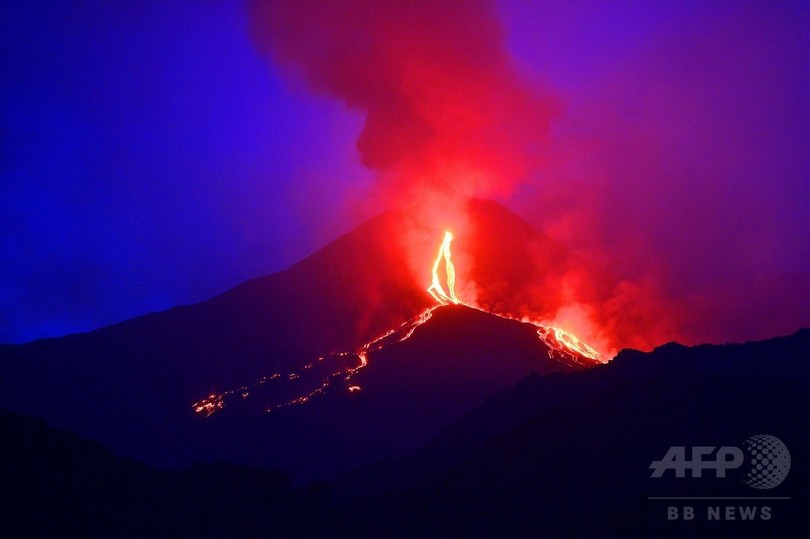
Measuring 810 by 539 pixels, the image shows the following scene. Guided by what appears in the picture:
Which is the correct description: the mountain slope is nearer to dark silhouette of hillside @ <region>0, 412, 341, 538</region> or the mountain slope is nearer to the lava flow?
dark silhouette of hillside @ <region>0, 412, 341, 538</region>

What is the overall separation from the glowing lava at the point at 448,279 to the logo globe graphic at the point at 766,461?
94.2ft

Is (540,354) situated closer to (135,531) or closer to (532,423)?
(532,423)

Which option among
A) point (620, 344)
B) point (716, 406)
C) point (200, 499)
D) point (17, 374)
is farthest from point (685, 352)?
point (17, 374)

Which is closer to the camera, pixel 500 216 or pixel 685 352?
pixel 685 352

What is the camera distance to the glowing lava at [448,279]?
47.9m

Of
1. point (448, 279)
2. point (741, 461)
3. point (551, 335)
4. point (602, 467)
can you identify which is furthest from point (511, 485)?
point (448, 279)

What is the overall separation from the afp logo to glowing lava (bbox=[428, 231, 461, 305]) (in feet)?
92.6

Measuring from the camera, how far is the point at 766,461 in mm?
17016

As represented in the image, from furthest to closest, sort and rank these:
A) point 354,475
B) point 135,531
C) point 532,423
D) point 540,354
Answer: point 540,354, point 354,475, point 532,423, point 135,531

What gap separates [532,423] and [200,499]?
10172 mm

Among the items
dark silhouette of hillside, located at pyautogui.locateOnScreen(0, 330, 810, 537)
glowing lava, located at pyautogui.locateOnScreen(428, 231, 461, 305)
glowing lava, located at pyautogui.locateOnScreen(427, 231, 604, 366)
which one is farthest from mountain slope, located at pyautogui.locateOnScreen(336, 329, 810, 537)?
glowing lava, located at pyautogui.locateOnScreen(428, 231, 461, 305)

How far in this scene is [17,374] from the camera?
169 feet

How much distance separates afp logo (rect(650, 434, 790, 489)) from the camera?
16531 mm

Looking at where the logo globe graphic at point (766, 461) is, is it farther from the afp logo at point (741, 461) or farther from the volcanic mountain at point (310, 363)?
the volcanic mountain at point (310, 363)
